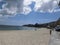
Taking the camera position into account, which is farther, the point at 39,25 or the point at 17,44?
the point at 39,25

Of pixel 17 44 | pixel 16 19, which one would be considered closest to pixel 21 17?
pixel 16 19

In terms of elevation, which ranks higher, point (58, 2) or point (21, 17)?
point (58, 2)

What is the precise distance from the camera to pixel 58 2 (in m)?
5.60

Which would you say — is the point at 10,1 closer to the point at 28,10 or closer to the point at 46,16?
the point at 28,10

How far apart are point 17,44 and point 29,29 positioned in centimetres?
218

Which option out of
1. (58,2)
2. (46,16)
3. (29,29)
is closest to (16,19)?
(29,29)

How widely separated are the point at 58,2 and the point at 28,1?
3.33 feet

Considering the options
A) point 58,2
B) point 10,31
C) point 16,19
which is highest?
point 58,2

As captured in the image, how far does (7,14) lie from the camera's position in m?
5.52

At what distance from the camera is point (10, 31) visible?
5.59m

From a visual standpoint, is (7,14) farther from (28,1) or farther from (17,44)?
(17,44)

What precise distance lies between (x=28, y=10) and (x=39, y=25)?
0.63 meters

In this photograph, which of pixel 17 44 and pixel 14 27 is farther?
pixel 14 27

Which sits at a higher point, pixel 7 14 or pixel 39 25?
pixel 7 14
